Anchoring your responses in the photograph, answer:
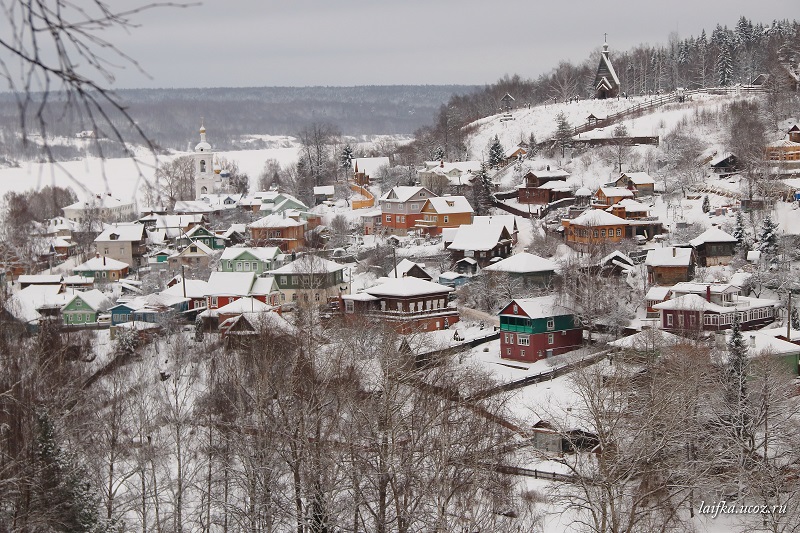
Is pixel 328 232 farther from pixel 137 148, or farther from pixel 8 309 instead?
pixel 137 148

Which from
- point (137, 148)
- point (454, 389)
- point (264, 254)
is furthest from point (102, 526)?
point (264, 254)

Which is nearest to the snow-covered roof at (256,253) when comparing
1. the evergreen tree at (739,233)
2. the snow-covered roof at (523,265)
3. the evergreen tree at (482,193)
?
the evergreen tree at (482,193)

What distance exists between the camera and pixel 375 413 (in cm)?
1468

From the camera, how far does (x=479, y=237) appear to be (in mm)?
36375

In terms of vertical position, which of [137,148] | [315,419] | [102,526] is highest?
[137,148]

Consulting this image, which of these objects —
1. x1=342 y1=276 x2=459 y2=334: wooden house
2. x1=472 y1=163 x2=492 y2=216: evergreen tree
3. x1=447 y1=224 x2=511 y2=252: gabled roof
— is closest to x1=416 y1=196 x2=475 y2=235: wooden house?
x1=472 y1=163 x2=492 y2=216: evergreen tree

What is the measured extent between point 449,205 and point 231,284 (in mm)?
11826

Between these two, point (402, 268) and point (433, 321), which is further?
point (402, 268)

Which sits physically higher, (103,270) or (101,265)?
(101,265)

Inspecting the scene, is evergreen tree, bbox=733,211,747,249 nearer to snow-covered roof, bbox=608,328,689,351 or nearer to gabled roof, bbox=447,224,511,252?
gabled roof, bbox=447,224,511,252

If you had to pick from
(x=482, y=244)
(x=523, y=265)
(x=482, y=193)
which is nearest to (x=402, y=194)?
(x=482, y=193)

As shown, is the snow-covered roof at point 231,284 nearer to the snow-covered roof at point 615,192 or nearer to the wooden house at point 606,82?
the snow-covered roof at point 615,192

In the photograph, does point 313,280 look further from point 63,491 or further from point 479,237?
point 63,491

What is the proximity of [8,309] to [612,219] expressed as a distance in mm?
19994
